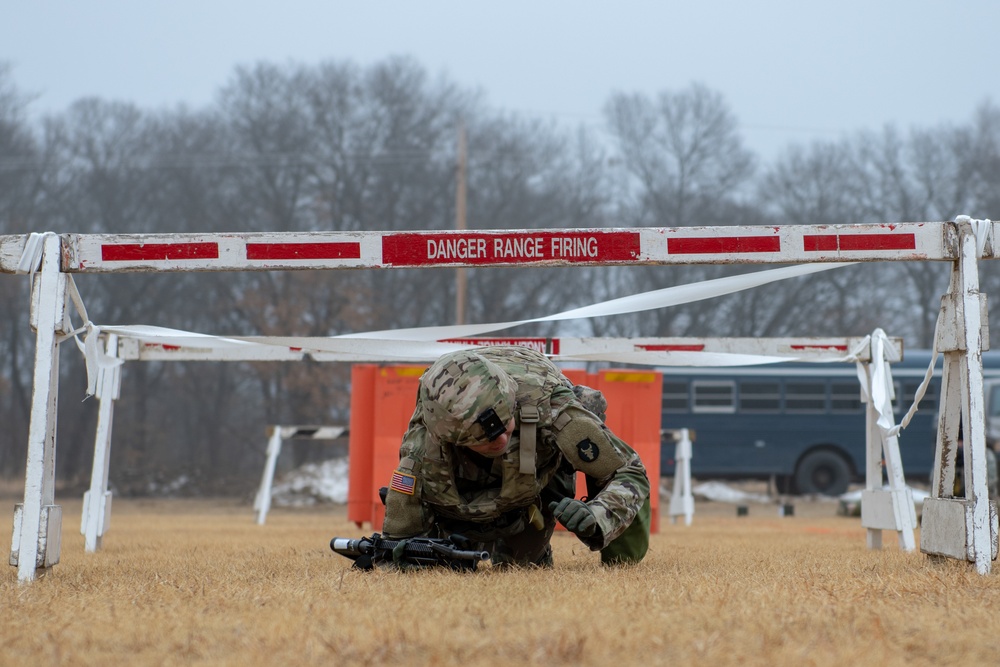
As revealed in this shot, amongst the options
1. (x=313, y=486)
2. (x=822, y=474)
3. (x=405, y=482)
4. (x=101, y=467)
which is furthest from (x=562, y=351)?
(x=313, y=486)

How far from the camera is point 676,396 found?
86.0 feet

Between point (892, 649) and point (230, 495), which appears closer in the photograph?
point (892, 649)

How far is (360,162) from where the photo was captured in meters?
34.3

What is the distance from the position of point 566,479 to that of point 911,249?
202cm

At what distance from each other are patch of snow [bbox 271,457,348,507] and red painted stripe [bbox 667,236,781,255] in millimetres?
21885

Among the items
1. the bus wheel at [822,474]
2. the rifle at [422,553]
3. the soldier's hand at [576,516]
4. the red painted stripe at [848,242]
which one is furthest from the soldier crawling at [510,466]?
the bus wheel at [822,474]

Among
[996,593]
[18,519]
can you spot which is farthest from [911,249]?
[18,519]

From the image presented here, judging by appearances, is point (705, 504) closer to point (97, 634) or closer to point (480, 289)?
Result: point (480, 289)

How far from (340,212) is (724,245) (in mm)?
29578

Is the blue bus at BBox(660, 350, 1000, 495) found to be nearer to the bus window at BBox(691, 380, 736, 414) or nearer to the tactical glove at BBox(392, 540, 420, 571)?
the bus window at BBox(691, 380, 736, 414)

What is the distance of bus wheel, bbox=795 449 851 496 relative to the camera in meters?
26.1

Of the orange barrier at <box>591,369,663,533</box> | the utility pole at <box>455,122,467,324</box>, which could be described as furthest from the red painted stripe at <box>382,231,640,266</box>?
the utility pole at <box>455,122,467,324</box>

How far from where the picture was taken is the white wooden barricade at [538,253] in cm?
493

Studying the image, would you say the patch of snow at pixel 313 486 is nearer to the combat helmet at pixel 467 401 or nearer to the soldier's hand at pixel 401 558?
the soldier's hand at pixel 401 558
